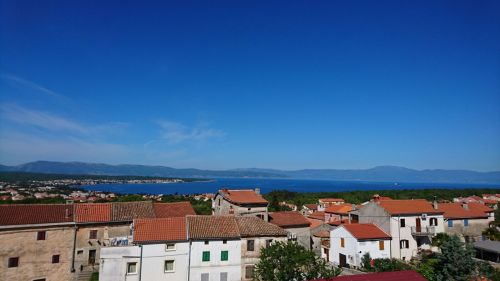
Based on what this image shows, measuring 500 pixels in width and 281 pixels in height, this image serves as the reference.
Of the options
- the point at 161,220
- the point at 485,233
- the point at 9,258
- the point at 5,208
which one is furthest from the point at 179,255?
the point at 485,233

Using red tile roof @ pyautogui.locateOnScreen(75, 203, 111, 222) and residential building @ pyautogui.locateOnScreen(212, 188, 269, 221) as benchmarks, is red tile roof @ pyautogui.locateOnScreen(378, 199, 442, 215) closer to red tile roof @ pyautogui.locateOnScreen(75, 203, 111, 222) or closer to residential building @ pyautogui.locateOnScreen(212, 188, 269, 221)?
residential building @ pyautogui.locateOnScreen(212, 188, 269, 221)

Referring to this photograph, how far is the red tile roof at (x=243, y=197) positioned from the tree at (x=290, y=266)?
18537 millimetres

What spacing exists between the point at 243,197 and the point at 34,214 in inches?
889

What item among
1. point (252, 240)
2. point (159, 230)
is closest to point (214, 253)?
point (252, 240)

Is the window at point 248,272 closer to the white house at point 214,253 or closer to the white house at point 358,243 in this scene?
the white house at point 214,253

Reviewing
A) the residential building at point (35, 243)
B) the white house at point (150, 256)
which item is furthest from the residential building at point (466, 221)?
the residential building at point (35, 243)

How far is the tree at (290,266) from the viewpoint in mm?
21406

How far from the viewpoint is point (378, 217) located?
1531 inches

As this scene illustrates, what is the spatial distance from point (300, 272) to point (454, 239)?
13.3 m

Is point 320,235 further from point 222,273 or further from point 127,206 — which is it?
point 127,206

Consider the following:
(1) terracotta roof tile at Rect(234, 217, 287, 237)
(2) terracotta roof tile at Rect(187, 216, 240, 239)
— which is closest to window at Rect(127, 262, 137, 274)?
(2) terracotta roof tile at Rect(187, 216, 240, 239)

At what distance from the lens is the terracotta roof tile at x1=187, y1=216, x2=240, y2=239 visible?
28.8 meters

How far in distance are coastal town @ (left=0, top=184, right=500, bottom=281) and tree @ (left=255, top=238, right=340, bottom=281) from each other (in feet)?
2.71

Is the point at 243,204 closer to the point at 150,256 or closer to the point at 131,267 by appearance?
the point at 150,256
